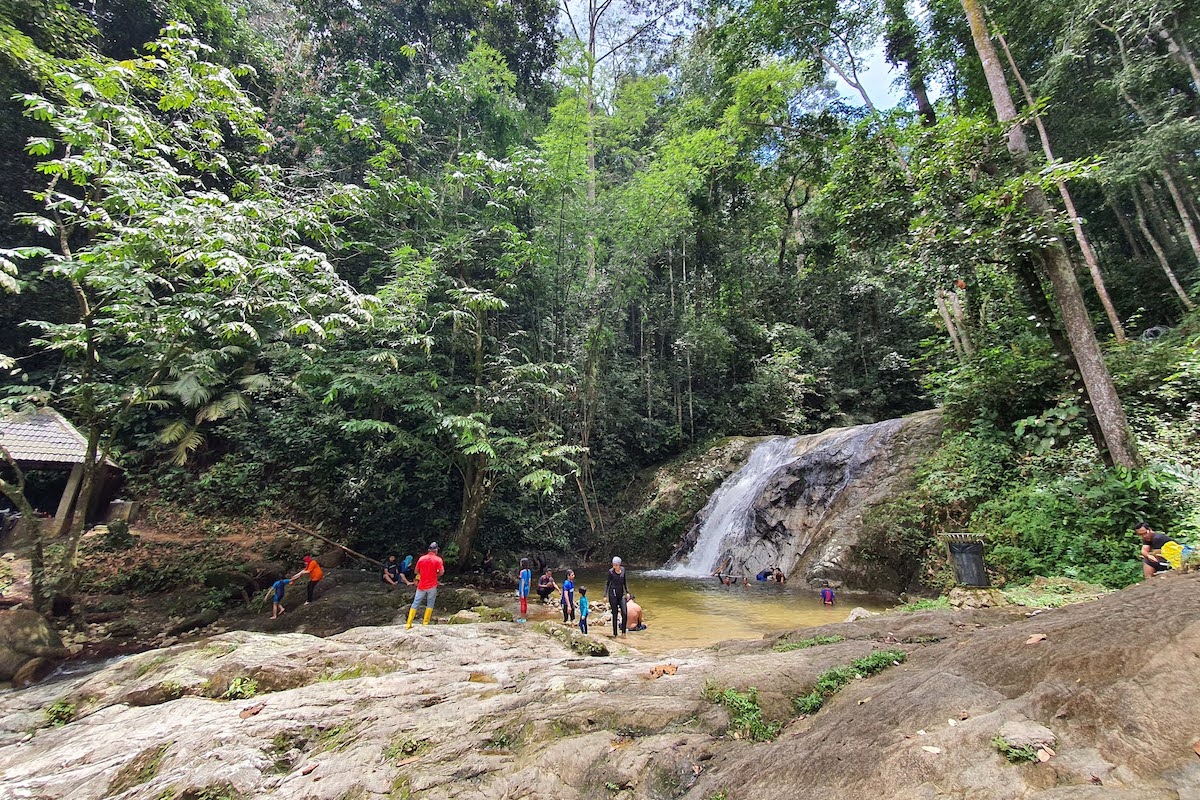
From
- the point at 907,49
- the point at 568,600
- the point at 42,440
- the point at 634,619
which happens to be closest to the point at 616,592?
the point at 634,619

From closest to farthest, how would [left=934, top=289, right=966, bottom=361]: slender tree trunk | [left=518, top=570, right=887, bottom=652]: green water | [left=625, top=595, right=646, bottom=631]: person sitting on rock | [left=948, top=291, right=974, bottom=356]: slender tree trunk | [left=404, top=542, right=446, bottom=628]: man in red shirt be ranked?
[left=518, top=570, right=887, bottom=652]: green water, [left=404, top=542, right=446, bottom=628]: man in red shirt, [left=625, top=595, right=646, bottom=631]: person sitting on rock, [left=948, top=291, right=974, bottom=356]: slender tree trunk, [left=934, top=289, right=966, bottom=361]: slender tree trunk

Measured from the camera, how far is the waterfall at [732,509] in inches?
586

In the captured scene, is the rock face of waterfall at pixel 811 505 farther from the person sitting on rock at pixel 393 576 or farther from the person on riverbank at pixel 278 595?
the person on riverbank at pixel 278 595

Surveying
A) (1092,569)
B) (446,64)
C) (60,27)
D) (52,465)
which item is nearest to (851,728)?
(1092,569)

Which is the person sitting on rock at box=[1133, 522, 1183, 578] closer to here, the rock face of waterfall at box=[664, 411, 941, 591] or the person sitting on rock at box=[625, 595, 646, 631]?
the rock face of waterfall at box=[664, 411, 941, 591]

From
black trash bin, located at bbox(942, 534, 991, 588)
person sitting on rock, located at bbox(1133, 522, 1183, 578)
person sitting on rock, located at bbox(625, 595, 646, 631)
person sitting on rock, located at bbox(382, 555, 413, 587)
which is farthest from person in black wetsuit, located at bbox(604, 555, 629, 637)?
person sitting on rock, located at bbox(1133, 522, 1183, 578)

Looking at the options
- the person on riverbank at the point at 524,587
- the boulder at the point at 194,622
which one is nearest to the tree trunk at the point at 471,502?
the person on riverbank at the point at 524,587

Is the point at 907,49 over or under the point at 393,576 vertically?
over

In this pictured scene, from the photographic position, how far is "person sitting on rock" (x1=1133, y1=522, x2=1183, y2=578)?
228 inches

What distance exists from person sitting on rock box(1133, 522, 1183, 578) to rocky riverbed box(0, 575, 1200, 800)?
198 cm

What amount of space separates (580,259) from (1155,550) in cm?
1508

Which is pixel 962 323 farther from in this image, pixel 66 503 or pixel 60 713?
pixel 66 503

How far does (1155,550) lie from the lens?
240 inches

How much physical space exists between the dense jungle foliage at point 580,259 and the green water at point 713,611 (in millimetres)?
1932
